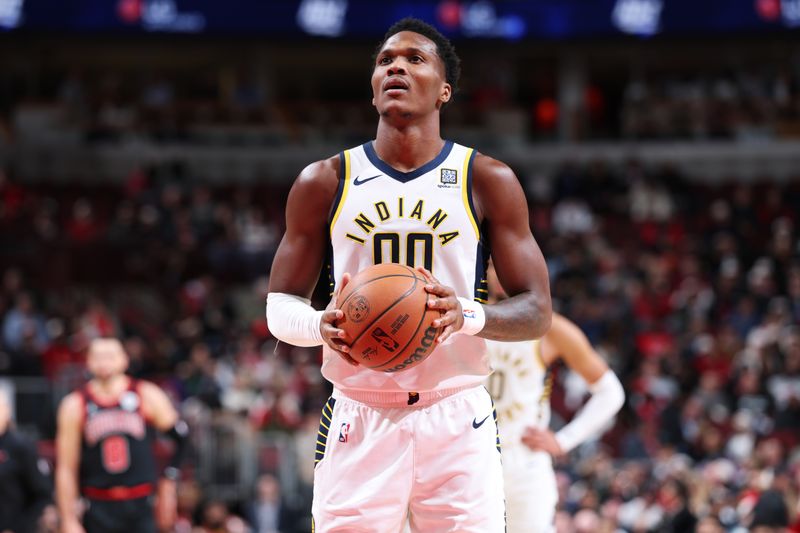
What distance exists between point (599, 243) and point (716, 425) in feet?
18.8

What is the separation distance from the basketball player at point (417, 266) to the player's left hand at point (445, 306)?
0.15 m

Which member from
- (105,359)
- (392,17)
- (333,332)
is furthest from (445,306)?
(392,17)

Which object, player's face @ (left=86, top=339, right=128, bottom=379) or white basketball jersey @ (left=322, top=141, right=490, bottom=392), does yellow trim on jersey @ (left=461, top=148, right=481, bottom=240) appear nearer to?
white basketball jersey @ (left=322, top=141, right=490, bottom=392)

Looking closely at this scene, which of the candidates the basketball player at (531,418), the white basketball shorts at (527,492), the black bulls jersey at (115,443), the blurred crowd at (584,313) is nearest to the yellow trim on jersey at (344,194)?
the basketball player at (531,418)

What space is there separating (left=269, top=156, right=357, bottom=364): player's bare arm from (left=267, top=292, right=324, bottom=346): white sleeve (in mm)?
54

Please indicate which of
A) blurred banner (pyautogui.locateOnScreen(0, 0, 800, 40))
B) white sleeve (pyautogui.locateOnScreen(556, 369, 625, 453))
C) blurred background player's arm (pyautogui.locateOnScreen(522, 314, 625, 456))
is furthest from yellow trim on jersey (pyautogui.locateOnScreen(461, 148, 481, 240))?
blurred banner (pyautogui.locateOnScreen(0, 0, 800, 40))

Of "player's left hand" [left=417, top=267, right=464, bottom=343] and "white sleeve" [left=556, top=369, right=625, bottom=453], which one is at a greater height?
"player's left hand" [left=417, top=267, right=464, bottom=343]

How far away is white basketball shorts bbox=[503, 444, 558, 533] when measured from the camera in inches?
219

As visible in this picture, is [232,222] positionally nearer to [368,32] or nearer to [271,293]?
[368,32]

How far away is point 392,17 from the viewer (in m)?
21.4

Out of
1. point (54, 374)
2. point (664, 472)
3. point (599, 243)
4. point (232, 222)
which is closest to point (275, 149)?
point (232, 222)

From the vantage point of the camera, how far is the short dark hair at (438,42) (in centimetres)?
412

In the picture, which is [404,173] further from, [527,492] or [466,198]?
[527,492]

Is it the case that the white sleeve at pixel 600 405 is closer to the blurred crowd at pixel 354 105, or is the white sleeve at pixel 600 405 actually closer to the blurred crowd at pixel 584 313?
the blurred crowd at pixel 584 313
